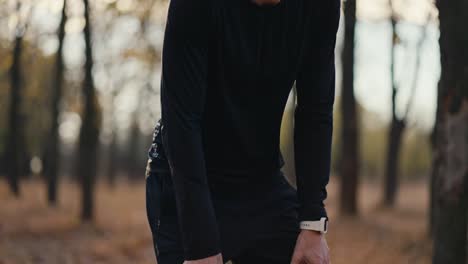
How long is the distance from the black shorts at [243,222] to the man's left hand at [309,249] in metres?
0.04

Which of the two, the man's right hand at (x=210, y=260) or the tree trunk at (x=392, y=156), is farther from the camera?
the tree trunk at (x=392, y=156)

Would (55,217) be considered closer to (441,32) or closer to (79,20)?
(79,20)

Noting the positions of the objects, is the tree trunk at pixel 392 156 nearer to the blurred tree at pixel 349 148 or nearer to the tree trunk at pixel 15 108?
the blurred tree at pixel 349 148

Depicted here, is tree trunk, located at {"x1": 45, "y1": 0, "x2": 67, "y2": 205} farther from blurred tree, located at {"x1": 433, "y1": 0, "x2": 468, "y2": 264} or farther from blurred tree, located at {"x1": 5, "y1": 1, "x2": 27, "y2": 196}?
blurred tree, located at {"x1": 433, "y1": 0, "x2": 468, "y2": 264}

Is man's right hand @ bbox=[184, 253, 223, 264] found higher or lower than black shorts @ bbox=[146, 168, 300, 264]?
lower

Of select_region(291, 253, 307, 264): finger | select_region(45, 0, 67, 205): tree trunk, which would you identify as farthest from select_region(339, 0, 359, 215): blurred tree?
select_region(291, 253, 307, 264): finger

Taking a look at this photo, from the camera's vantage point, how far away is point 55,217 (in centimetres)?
1681

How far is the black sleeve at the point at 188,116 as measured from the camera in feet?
6.43

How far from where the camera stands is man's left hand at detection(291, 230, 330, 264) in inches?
89.2

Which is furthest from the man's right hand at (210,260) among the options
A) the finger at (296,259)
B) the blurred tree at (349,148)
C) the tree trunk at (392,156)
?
the tree trunk at (392,156)

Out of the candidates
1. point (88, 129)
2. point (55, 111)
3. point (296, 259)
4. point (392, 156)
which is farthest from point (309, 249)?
point (392, 156)

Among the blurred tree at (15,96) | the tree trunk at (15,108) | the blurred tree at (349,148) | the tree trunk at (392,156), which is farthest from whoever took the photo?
the tree trunk at (15,108)

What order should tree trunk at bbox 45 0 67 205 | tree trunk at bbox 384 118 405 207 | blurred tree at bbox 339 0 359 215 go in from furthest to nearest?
tree trunk at bbox 384 118 405 207, tree trunk at bbox 45 0 67 205, blurred tree at bbox 339 0 359 215

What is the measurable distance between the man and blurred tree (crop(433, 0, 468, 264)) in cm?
457
